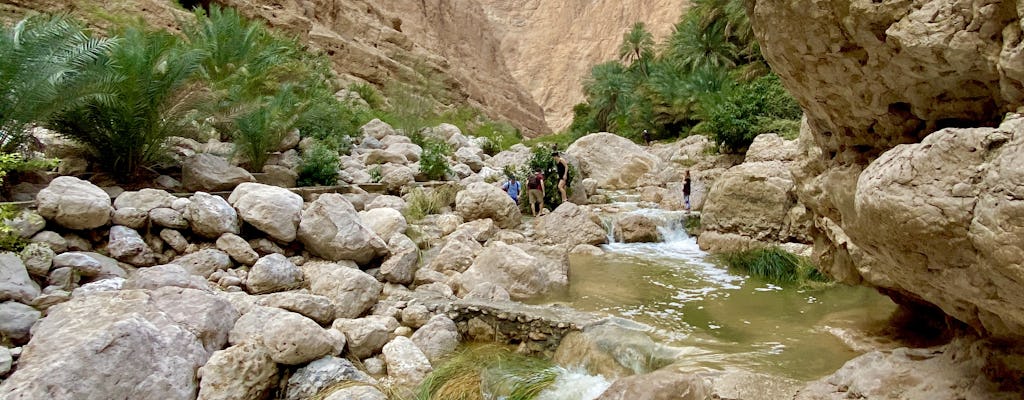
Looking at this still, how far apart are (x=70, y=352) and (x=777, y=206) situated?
335 inches

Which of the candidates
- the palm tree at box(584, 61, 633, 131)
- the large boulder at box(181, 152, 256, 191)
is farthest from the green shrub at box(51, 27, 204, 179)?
the palm tree at box(584, 61, 633, 131)

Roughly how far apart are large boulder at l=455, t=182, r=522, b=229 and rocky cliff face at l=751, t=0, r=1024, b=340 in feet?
21.7

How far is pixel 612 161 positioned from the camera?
17.2 m

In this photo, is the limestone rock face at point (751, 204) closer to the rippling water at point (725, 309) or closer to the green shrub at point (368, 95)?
the rippling water at point (725, 309)

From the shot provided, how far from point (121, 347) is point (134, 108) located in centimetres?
429

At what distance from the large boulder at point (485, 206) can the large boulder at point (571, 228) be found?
575mm

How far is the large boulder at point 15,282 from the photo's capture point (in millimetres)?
4098

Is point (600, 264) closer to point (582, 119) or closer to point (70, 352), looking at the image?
point (70, 352)

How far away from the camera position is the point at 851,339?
4.62 m

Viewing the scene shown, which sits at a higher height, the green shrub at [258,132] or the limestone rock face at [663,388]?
the green shrub at [258,132]

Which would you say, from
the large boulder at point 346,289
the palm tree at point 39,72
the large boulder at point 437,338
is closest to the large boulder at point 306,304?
the large boulder at point 346,289

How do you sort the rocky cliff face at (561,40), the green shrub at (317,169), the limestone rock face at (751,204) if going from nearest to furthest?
the limestone rock face at (751,204)
the green shrub at (317,169)
the rocky cliff face at (561,40)

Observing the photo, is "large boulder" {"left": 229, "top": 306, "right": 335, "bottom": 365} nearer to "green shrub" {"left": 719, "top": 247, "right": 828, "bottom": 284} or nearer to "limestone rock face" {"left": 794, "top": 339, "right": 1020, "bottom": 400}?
"limestone rock face" {"left": 794, "top": 339, "right": 1020, "bottom": 400}

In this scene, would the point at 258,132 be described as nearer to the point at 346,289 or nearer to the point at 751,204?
the point at 346,289
